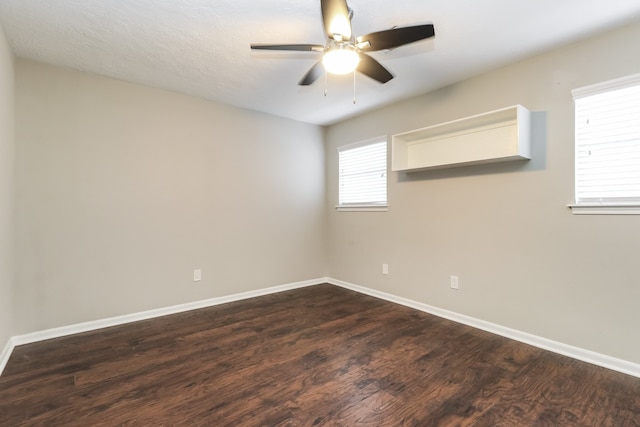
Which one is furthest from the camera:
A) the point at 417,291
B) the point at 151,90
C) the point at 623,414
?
the point at 417,291

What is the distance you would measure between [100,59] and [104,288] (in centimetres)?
203

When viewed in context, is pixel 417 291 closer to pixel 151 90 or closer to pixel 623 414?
pixel 623 414

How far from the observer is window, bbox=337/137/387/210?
389 centimetres

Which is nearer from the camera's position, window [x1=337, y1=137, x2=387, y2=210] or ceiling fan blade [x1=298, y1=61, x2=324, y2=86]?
ceiling fan blade [x1=298, y1=61, x2=324, y2=86]

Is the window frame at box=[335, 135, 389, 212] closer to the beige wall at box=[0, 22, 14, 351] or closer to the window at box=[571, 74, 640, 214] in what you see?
the window at box=[571, 74, 640, 214]

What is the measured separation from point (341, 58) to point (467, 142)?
177cm

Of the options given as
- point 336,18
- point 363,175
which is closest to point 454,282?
point 363,175


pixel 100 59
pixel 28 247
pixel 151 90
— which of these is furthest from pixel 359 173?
pixel 28 247

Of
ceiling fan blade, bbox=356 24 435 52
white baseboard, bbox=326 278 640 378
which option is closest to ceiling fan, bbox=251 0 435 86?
ceiling fan blade, bbox=356 24 435 52

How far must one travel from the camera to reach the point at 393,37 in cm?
175

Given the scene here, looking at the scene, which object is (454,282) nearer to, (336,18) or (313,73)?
(313,73)

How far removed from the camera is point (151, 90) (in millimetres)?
3150

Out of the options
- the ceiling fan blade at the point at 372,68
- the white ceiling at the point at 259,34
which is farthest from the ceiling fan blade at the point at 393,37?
the white ceiling at the point at 259,34

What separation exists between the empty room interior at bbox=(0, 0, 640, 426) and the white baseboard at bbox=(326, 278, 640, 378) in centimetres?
2
